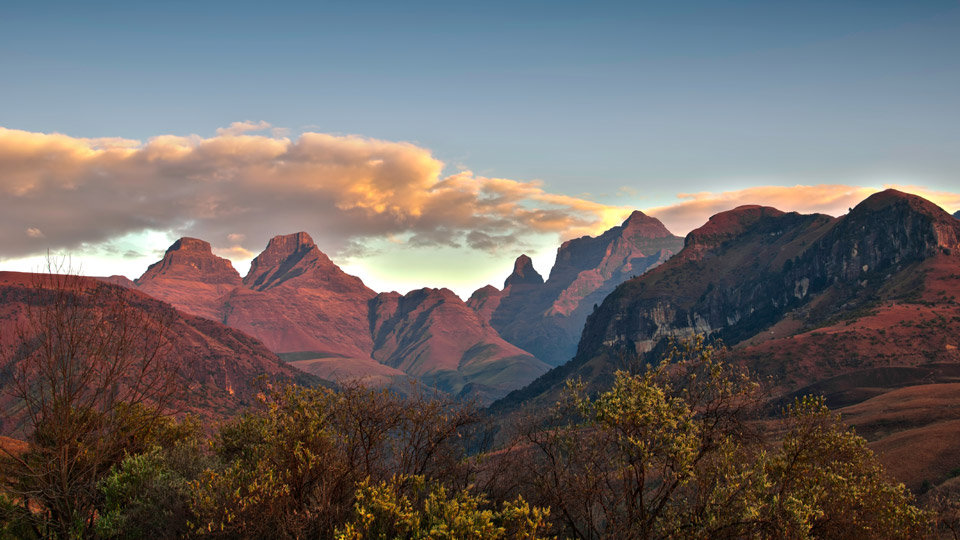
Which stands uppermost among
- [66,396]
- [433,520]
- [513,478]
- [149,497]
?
[66,396]

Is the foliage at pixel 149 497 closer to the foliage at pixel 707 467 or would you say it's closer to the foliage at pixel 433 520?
the foliage at pixel 433 520

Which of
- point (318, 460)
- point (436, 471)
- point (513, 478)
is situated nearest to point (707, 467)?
point (513, 478)

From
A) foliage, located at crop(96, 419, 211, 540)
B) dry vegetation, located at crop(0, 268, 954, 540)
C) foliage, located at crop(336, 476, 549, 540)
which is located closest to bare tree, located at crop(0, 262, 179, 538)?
dry vegetation, located at crop(0, 268, 954, 540)

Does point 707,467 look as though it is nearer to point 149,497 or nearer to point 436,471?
point 436,471

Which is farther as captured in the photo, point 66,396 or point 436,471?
point 436,471

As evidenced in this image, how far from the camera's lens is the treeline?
21984 mm

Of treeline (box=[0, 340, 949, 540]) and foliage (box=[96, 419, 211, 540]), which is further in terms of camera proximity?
foliage (box=[96, 419, 211, 540])

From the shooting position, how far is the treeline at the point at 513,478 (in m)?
22.0

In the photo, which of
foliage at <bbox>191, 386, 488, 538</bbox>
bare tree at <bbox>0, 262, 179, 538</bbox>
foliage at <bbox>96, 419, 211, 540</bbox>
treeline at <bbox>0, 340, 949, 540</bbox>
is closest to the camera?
treeline at <bbox>0, 340, 949, 540</bbox>

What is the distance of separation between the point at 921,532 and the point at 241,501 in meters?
32.1

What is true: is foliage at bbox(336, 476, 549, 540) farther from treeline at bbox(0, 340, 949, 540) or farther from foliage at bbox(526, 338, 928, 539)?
foliage at bbox(526, 338, 928, 539)

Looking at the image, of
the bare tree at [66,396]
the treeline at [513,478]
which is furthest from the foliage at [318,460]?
the bare tree at [66,396]

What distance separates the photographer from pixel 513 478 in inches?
1367

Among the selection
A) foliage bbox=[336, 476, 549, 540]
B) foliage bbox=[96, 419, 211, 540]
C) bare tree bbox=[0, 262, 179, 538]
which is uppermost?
bare tree bbox=[0, 262, 179, 538]
